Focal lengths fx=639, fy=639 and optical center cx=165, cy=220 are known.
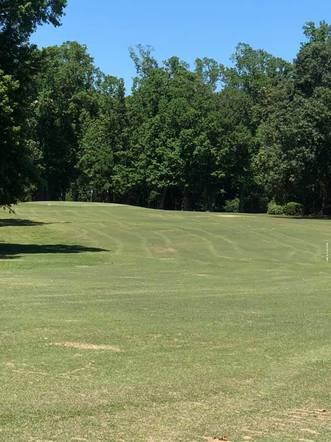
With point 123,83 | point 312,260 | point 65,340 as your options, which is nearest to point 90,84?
point 123,83

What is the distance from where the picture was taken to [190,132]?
86.9 m

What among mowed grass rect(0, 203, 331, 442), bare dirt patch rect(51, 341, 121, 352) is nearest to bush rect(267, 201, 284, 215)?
mowed grass rect(0, 203, 331, 442)

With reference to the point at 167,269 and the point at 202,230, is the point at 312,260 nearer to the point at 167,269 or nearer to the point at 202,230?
the point at 167,269

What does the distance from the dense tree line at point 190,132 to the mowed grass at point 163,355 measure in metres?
41.4

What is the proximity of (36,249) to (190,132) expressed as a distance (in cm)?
5665

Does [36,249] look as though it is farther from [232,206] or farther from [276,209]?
[232,206]

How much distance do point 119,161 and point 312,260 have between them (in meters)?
64.4

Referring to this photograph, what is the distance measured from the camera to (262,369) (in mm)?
8125

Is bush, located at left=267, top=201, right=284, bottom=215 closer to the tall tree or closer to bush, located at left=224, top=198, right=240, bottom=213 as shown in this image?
bush, located at left=224, top=198, right=240, bottom=213

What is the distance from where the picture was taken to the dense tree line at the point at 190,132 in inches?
2495

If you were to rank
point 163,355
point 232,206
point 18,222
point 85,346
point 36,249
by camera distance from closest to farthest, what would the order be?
point 163,355
point 85,346
point 36,249
point 18,222
point 232,206

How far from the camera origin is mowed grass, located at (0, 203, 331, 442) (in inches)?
232

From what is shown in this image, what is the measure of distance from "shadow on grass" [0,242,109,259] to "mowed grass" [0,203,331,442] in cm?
654

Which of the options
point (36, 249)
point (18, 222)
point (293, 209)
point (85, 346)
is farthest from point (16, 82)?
point (293, 209)
